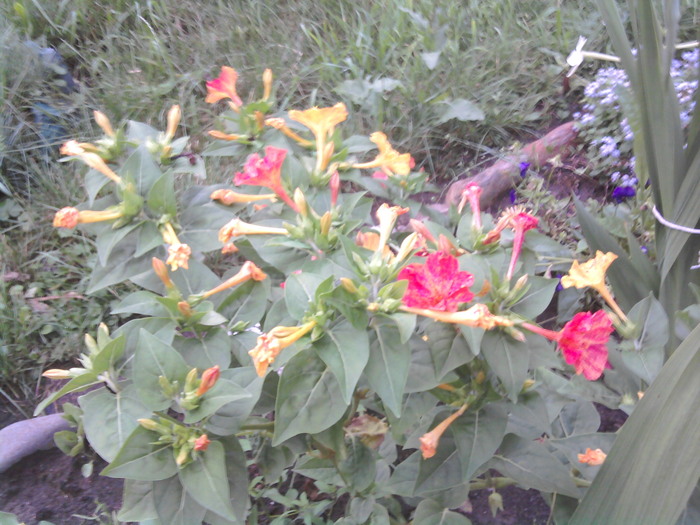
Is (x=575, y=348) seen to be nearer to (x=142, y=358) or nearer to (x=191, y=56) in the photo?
(x=142, y=358)

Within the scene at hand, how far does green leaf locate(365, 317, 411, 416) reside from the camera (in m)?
0.88

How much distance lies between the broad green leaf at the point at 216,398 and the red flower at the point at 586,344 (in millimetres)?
492

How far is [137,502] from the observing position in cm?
111

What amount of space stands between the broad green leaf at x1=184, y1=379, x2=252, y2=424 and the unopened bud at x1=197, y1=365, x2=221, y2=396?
0.01 m

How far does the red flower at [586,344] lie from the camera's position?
3.20 feet

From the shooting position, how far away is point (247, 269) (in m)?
1.11

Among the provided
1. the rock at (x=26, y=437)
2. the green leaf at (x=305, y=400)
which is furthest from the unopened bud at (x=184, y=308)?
the rock at (x=26, y=437)

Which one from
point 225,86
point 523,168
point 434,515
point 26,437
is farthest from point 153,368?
point 523,168

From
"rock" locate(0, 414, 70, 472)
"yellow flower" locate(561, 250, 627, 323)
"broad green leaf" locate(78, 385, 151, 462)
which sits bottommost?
"rock" locate(0, 414, 70, 472)

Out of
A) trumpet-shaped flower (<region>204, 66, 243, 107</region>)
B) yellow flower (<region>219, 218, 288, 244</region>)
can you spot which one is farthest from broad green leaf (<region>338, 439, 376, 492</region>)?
trumpet-shaped flower (<region>204, 66, 243, 107</region>)

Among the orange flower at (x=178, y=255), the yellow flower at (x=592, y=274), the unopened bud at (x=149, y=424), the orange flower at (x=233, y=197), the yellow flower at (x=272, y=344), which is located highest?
the yellow flower at (x=592, y=274)

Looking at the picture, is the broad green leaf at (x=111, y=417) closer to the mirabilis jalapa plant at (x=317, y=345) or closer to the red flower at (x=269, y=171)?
the mirabilis jalapa plant at (x=317, y=345)

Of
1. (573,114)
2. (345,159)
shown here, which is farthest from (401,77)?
(345,159)

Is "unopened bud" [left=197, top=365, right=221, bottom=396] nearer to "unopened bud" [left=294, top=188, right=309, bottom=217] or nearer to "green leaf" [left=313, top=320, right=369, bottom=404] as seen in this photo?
"green leaf" [left=313, top=320, right=369, bottom=404]
